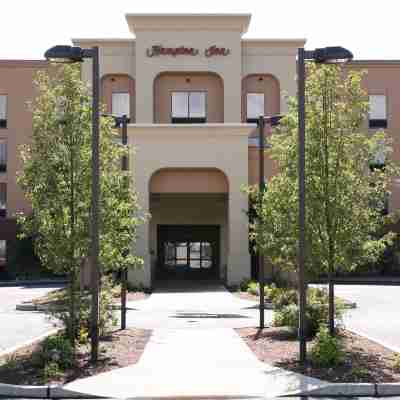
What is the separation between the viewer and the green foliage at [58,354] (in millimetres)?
12328

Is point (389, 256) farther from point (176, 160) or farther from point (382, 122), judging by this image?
point (176, 160)

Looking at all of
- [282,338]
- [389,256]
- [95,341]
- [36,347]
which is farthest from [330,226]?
[389,256]

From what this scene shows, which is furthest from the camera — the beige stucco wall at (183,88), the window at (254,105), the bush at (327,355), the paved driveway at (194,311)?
the window at (254,105)

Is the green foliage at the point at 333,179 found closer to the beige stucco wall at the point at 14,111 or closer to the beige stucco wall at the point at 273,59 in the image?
the beige stucco wall at the point at 273,59

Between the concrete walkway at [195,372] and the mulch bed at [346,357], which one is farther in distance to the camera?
the mulch bed at [346,357]

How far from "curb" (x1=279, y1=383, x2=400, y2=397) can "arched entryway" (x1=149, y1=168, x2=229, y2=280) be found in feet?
87.6

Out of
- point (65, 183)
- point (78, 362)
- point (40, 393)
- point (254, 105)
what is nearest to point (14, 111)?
point (254, 105)

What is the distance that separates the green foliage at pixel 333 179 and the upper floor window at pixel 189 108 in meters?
27.0

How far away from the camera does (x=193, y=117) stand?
139ft

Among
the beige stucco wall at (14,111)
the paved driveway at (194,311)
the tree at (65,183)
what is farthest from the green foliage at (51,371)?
the beige stucco wall at (14,111)

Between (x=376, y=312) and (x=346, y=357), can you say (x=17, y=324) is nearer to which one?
(x=346, y=357)

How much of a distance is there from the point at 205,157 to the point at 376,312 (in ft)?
47.1

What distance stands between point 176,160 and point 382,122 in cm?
1586

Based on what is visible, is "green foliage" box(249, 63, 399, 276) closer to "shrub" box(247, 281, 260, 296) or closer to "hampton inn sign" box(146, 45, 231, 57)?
"shrub" box(247, 281, 260, 296)
